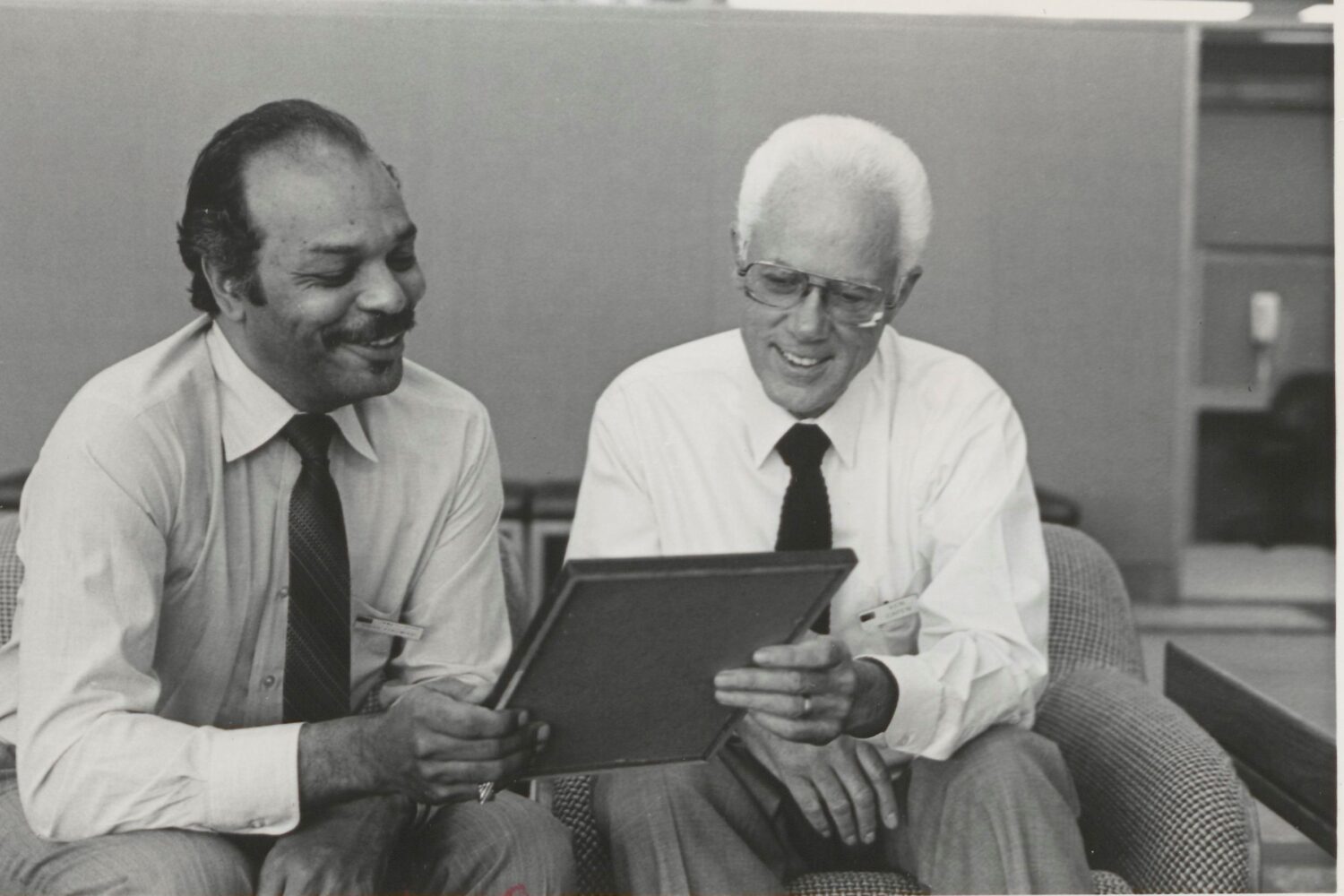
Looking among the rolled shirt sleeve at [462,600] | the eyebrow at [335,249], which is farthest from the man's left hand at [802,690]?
Answer: the eyebrow at [335,249]

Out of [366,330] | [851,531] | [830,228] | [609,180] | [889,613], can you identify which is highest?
[609,180]

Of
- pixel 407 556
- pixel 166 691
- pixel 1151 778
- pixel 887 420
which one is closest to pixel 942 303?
pixel 887 420

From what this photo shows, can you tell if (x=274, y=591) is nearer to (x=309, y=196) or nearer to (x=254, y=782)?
(x=254, y=782)

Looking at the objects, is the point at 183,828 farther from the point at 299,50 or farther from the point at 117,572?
the point at 299,50

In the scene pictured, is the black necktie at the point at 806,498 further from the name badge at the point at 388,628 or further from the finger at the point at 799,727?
the name badge at the point at 388,628

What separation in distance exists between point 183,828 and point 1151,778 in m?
1.15

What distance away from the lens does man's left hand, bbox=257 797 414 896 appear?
140cm

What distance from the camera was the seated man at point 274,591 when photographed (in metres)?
1.37

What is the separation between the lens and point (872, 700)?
1519 mm

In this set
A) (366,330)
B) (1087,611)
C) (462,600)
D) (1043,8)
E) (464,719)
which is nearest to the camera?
(464,719)

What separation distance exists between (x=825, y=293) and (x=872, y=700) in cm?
52

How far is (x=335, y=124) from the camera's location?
5.13ft

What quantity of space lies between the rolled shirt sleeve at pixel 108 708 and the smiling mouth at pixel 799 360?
2.54 feet

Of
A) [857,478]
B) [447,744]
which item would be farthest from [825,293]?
[447,744]
